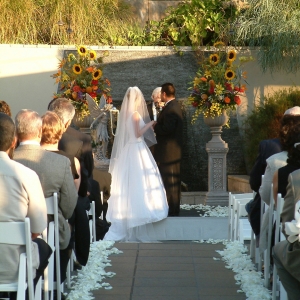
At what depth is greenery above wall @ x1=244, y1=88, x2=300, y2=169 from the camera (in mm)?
12266

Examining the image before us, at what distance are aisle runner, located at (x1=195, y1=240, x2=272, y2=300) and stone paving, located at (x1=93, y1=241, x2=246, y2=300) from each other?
69 mm

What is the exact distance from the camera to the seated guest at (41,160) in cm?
473

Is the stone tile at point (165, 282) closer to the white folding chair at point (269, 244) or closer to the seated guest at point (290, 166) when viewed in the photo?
the white folding chair at point (269, 244)

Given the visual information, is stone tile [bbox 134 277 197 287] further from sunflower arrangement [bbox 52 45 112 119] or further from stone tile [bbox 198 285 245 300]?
sunflower arrangement [bbox 52 45 112 119]

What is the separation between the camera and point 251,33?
13781mm

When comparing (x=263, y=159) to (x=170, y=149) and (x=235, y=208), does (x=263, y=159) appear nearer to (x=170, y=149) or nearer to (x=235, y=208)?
(x=235, y=208)

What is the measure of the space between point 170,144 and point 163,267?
3364 millimetres

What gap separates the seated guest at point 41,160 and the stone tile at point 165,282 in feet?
4.25

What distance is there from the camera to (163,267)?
6.60 meters

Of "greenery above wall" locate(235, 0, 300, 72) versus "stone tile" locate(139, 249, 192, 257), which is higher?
"greenery above wall" locate(235, 0, 300, 72)

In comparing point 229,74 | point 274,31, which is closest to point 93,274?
point 229,74

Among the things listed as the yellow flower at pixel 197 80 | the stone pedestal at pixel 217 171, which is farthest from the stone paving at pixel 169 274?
the yellow flower at pixel 197 80

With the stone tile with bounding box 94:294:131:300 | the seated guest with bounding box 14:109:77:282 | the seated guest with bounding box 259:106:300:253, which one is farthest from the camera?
the stone tile with bounding box 94:294:131:300

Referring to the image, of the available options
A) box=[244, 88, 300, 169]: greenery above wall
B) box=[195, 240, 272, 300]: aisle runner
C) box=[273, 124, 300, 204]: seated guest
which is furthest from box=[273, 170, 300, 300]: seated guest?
box=[244, 88, 300, 169]: greenery above wall
